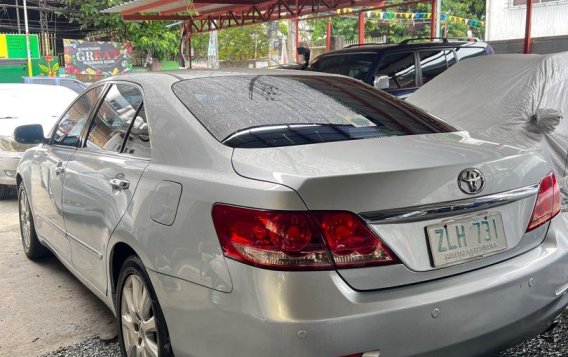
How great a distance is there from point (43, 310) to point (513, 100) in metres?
4.27

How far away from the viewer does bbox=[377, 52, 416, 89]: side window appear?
25.4 ft

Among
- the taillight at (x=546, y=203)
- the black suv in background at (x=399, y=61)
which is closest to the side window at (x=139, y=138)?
the taillight at (x=546, y=203)

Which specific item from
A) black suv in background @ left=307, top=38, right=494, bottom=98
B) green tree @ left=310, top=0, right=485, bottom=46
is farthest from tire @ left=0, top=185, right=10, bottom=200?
green tree @ left=310, top=0, right=485, bottom=46

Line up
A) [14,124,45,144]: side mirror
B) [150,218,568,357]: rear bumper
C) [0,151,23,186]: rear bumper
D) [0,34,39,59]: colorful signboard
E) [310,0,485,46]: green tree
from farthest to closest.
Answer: [310,0,485,46]: green tree → [0,34,39,59]: colorful signboard → [0,151,23,186]: rear bumper → [14,124,45,144]: side mirror → [150,218,568,357]: rear bumper

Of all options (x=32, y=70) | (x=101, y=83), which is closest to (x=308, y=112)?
(x=101, y=83)

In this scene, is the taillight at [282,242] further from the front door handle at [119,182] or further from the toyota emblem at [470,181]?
the front door handle at [119,182]

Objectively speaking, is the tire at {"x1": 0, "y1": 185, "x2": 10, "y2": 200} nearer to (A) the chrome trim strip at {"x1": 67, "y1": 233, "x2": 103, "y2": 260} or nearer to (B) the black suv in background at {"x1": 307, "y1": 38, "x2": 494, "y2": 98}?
(A) the chrome trim strip at {"x1": 67, "y1": 233, "x2": 103, "y2": 260}

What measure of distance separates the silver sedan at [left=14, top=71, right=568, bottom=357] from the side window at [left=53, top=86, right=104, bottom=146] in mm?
801

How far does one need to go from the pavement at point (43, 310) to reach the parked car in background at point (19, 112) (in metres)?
2.46

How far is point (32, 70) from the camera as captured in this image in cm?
1969

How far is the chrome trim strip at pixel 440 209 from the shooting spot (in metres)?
1.91

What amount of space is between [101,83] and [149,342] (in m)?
1.79

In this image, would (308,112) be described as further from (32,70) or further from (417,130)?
(32,70)

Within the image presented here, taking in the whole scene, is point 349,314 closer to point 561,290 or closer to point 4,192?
point 561,290
